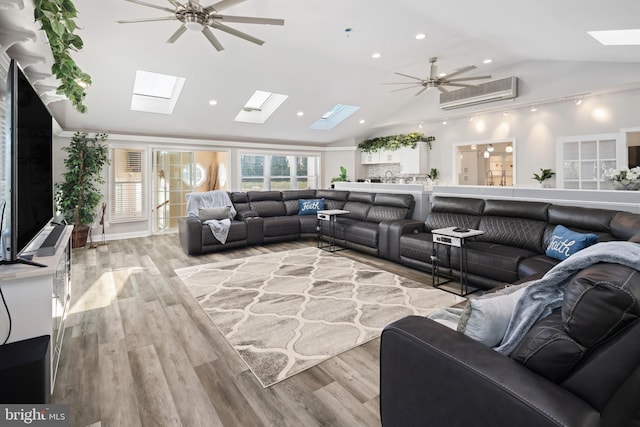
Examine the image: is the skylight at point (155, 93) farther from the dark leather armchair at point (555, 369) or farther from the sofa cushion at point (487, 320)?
the dark leather armchair at point (555, 369)

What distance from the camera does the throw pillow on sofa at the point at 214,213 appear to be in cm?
564

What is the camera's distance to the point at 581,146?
571 cm

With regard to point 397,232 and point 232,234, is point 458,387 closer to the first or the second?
point 397,232

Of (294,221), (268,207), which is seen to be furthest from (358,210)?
(268,207)

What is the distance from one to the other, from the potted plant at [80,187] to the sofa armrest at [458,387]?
21.0ft

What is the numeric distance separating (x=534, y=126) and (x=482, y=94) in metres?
1.19

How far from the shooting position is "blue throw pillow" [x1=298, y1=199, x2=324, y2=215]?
268 inches

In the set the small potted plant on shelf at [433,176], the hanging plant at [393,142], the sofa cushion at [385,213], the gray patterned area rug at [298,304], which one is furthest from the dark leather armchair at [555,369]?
the hanging plant at [393,142]

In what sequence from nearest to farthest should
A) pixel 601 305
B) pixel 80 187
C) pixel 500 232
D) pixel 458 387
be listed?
pixel 601 305, pixel 458 387, pixel 500 232, pixel 80 187

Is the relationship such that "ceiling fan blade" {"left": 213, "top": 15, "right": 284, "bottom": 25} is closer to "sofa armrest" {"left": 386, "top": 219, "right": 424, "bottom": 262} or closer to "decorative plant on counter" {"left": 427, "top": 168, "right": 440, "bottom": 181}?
"sofa armrest" {"left": 386, "top": 219, "right": 424, "bottom": 262}

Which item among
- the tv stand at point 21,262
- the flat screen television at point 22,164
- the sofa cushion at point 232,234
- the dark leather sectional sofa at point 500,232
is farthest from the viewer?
the sofa cushion at point 232,234

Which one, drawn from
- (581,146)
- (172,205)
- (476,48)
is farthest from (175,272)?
(581,146)

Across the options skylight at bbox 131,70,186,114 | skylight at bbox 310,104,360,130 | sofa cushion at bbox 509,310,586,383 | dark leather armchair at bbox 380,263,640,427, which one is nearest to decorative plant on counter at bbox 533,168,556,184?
skylight at bbox 310,104,360,130

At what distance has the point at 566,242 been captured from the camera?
307cm
